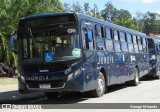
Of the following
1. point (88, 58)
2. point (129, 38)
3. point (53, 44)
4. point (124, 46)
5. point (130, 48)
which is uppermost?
A: point (129, 38)

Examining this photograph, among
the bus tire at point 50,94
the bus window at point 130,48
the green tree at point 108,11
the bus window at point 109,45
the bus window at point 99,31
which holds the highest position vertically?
the green tree at point 108,11

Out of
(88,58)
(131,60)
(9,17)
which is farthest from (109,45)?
(9,17)

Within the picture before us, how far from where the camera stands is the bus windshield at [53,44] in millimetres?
13398

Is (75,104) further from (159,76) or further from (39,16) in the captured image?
(159,76)

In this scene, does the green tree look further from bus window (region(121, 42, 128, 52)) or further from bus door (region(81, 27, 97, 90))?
bus door (region(81, 27, 97, 90))

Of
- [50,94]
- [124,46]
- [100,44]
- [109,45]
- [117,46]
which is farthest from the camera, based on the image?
[124,46]

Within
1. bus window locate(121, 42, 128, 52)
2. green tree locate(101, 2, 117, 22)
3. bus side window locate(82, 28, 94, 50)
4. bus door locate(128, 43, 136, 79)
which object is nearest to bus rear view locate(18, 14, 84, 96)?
bus side window locate(82, 28, 94, 50)

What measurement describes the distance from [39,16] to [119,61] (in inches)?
217

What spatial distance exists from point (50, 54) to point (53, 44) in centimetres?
37

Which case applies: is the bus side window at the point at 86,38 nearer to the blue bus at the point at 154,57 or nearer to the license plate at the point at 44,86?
the license plate at the point at 44,86

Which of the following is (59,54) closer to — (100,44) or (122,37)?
(100,44)

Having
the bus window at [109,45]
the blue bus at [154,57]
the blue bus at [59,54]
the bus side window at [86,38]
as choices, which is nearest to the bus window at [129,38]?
the bus window at [109,45]

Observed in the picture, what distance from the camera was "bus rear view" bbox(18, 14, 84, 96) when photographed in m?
13.3

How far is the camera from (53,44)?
44.5 ft
